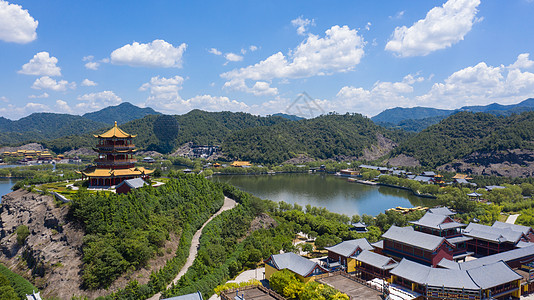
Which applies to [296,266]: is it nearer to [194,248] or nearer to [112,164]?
[194,248]

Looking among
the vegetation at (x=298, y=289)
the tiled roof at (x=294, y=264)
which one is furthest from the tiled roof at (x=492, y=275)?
the tiled roof at (x=294, y=264)

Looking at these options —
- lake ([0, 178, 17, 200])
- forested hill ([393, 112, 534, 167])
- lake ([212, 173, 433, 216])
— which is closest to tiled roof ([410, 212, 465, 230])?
lake ([212, 173, 433, 216])

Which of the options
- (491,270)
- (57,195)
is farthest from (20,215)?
(491,270)

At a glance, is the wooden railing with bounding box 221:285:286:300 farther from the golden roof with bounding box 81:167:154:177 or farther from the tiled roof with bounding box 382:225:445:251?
the golden roof with bounding box 81:167:154:177

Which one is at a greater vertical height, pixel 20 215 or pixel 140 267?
pixel 20 215

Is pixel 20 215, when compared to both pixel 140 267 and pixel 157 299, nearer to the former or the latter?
pixel 140 267

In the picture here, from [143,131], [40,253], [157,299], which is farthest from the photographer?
[143,131]
